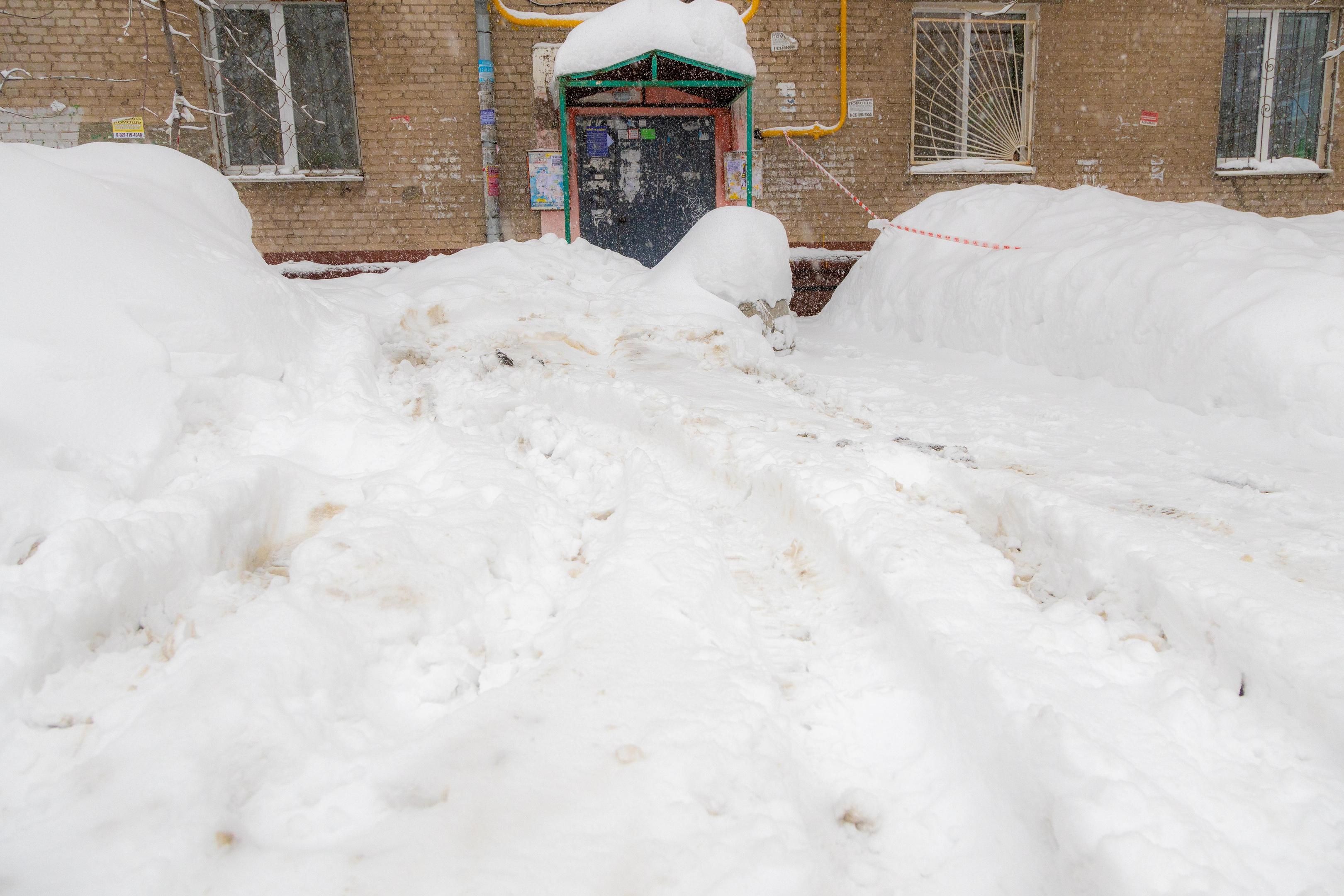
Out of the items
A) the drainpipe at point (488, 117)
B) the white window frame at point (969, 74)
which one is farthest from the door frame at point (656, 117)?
the white window frame at point (969, 74)

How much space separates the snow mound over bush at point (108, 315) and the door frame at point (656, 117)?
4.98m

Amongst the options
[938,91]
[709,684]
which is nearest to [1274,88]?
[938,91]

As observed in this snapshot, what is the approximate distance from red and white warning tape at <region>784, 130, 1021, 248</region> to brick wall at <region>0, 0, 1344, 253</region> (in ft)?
0.25


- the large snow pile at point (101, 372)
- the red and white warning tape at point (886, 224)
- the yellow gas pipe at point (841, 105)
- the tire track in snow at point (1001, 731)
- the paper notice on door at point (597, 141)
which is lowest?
the tire track in snow at point (1001, 731)

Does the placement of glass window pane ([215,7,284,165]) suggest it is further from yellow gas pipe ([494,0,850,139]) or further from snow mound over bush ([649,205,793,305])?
snow mound over bush ([649,205,793,305])

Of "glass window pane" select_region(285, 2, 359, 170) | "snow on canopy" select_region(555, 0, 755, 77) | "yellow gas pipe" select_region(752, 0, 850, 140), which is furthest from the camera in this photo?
"yellow gas pipe" select_region(752, 0, 850, 140)

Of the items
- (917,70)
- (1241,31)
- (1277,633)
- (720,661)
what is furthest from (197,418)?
(1241,31)

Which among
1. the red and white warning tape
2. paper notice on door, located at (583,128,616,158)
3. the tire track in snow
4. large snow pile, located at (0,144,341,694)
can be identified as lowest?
the tire track in snow

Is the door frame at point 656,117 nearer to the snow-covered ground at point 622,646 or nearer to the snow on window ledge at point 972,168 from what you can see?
the snow on window ledge at point 972,168

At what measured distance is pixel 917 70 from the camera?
8250 mm

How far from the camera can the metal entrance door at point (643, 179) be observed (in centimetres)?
790

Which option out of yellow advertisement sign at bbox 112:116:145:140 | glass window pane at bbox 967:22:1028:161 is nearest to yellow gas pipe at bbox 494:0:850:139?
glass window pane at bbox 967:22:1028:161

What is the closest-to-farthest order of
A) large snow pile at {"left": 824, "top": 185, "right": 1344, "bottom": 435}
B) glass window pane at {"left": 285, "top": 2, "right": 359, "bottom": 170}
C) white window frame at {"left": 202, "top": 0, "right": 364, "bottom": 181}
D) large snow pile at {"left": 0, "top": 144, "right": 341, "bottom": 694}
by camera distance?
large snow pile at {"left": 0, "top": 144, "right": 341, "bottom": 694}, large snow pile at {"left": 824, "top": 185, "right": 1344, "bottom": 435}, white window frame at {"left": 202, "top": 0, "right": 364, "bottom": 181}, glass window pane at {"left": 285, "top": 2, "right": 359, "bottom": 170}

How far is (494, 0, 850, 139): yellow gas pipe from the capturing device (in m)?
7.52
